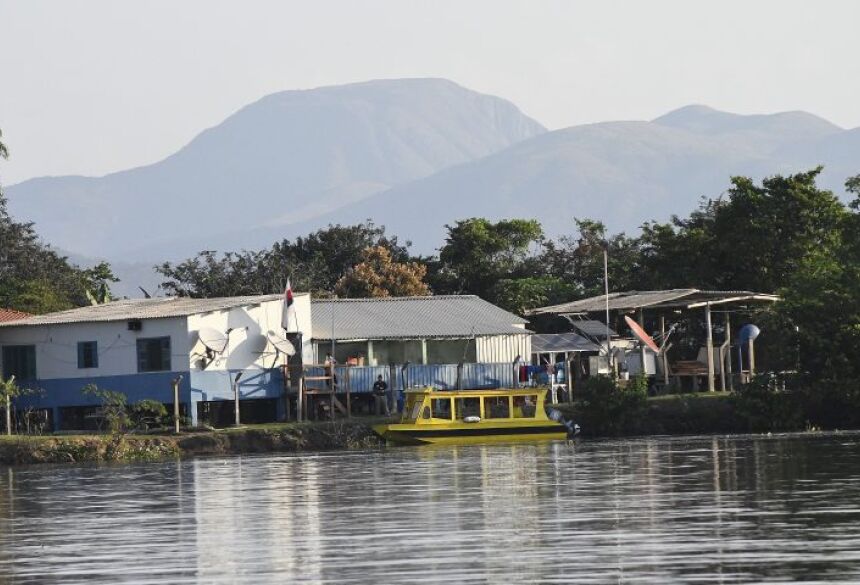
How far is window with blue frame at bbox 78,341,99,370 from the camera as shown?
196 ft

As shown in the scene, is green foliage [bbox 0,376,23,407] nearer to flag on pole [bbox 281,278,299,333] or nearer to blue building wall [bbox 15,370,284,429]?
blue building wall [bbox 15,370,284,429]

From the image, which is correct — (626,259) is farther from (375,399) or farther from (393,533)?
(393,533)

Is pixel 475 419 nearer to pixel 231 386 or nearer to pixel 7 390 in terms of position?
pixel 231 386

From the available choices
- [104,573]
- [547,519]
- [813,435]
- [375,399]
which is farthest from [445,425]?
[104,573]

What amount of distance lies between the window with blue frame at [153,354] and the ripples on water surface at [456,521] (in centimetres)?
1294

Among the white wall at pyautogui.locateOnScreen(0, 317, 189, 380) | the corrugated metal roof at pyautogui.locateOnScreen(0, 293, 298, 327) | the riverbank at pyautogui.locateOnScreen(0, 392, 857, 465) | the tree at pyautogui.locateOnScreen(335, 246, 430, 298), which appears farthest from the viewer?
the tree at pyautogui.locateOnScreen(335, 246, 430, 298)

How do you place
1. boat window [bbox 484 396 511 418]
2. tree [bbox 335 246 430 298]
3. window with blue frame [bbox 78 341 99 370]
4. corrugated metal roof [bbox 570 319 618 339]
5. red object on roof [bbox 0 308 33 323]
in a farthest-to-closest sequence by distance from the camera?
tree [bbox 335 246 430 298], corrugated metal roof [bbox 570 319 618 339], red object on roof [bbox 0 308 33 323], window with blue frame [bbox 78 341 99 370], boat window [bbox 484 396 511 418]

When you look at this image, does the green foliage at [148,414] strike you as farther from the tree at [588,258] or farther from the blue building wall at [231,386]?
the tree at [588,258]

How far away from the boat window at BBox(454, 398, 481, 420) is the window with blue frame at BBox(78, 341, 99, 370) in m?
11.9

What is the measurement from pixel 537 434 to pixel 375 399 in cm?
825

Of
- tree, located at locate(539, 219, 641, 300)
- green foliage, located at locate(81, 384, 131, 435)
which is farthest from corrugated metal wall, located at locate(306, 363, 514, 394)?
tree, located at locate(539, 219, 641, 300)

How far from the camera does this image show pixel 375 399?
62.8m

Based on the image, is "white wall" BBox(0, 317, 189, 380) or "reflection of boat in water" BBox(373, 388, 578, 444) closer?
"reflection of boat in water" BBox(373, 388, 578, 444)

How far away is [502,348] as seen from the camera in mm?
65875
